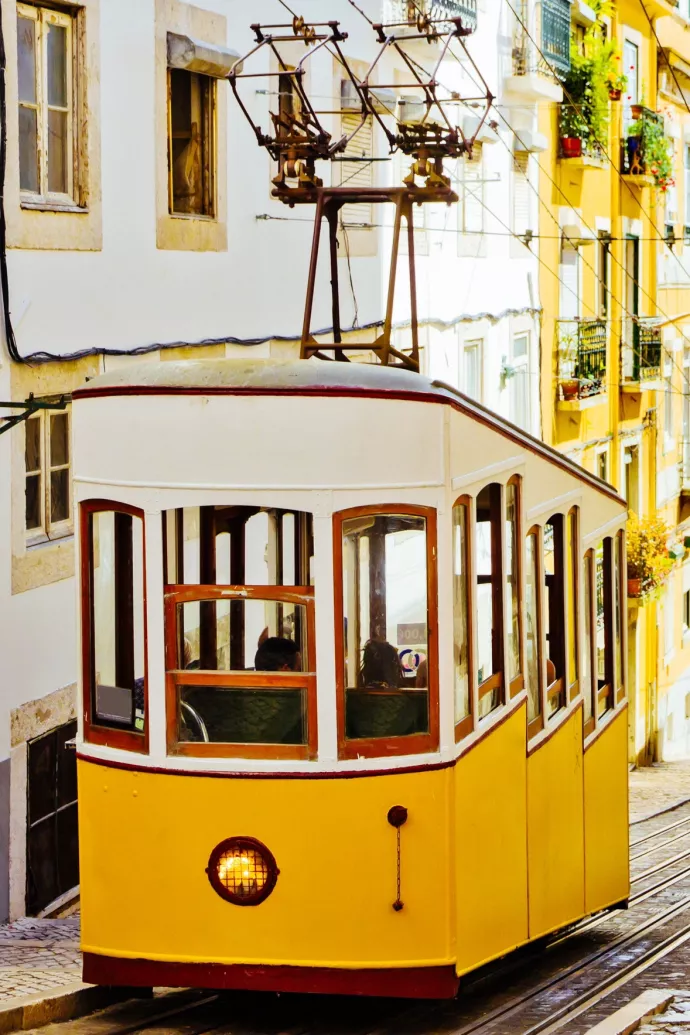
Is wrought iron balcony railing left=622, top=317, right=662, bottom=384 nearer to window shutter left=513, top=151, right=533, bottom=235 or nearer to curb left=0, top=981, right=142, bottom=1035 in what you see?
window shutter left=513, top=151, right=533, bottom=235

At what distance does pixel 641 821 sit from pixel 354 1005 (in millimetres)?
11521

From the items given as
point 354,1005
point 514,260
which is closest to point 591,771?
point 354,1005

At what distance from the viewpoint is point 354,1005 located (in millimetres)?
8281

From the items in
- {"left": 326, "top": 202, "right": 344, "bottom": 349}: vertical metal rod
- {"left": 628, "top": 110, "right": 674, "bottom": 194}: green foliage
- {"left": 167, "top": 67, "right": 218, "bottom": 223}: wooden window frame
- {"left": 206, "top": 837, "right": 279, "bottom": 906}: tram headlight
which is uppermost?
{"left": 628, "top": 110, "right": 674, "bottom": 194}: green foliage

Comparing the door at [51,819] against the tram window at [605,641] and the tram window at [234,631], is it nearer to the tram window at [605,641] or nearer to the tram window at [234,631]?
the tram window at [605,641]

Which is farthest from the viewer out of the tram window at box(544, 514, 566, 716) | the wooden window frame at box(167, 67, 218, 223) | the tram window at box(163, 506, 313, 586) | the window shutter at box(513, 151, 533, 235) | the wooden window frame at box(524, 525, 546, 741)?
the window shutter at box(513, 151, 533, 235)

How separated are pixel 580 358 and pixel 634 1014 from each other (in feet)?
60.8

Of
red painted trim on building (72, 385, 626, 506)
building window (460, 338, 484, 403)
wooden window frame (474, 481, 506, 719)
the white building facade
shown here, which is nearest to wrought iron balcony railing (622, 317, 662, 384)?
building window (460, 338, 484, 403)

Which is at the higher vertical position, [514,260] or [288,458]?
[514,260]

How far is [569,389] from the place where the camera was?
983 inches

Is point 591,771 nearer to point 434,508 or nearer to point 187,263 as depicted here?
point 434,508

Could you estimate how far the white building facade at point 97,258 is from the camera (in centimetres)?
1131

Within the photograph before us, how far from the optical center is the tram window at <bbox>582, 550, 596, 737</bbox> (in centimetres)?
1002

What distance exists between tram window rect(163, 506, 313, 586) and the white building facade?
3.71m
